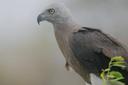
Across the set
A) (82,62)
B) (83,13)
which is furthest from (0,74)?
(82,62)

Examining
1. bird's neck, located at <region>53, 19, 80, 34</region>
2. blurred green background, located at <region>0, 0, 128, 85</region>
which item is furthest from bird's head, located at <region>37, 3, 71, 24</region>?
blurred green background, located at <region>0, 0, 128, 85</region>

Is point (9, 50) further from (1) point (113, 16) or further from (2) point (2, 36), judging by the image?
(1) point (113, 16)

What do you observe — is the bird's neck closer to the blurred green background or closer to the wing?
the wing

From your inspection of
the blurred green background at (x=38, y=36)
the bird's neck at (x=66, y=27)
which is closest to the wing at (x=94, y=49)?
the bird's neck at (x=66, y=27)

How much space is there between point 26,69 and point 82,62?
0.68m

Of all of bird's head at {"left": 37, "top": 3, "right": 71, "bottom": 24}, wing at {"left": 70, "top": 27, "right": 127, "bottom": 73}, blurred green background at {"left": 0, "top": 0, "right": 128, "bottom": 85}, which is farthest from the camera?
blurred green background at {"left": 0, "top": 0, "right": 128, "bottom": 85}

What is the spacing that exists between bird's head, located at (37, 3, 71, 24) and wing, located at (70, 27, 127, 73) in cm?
11

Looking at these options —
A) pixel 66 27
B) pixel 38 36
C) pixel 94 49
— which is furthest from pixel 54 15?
pixel 38 36

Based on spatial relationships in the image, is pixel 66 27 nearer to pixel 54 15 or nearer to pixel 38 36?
pixel 54 15

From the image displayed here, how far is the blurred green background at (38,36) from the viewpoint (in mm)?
1687

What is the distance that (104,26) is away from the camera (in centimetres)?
169

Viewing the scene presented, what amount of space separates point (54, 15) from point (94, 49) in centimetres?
25

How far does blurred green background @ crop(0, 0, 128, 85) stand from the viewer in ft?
5.53

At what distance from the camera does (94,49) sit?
3.61ft
